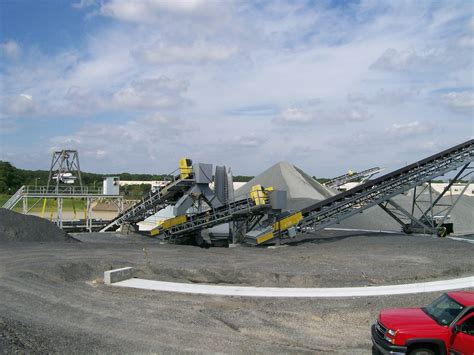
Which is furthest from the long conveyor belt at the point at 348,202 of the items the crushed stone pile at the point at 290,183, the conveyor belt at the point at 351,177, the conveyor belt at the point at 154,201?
the conveyor belt at the point at 351,177

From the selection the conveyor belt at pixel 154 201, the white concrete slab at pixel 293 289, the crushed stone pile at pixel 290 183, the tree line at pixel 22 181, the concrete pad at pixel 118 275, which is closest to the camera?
the white concrete slab at pixel 293 289

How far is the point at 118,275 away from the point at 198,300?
3.58 meters

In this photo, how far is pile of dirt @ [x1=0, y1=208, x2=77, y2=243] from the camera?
873 inches

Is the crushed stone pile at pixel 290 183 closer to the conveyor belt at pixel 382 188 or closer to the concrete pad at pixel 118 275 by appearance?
the conveyor belt at pixel 382 188

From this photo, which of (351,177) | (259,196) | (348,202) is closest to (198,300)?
(259,196)

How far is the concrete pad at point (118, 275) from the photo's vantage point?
558 inches

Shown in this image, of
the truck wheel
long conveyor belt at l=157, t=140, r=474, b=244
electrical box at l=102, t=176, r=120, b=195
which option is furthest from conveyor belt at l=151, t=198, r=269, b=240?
the truck wheel

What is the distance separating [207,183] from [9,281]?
12451mm

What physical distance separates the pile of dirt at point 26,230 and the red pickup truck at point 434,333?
19.8 metres

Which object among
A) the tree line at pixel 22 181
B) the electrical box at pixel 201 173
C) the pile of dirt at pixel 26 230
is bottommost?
the pile of dirt at pixel 26 230

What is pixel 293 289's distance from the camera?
45.7 feet

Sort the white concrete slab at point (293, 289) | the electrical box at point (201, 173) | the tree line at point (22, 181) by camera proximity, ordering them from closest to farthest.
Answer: the white concrete slab at point (293, 289) → the electrical box at point (201, 173) → the tree line at point (22, 181)

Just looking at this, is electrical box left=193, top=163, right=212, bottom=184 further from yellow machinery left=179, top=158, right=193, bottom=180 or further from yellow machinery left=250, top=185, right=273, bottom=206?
yellow machinery left=250, top=185, right=273, bottom=206

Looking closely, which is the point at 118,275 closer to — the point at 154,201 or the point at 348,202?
the point at 154,201
